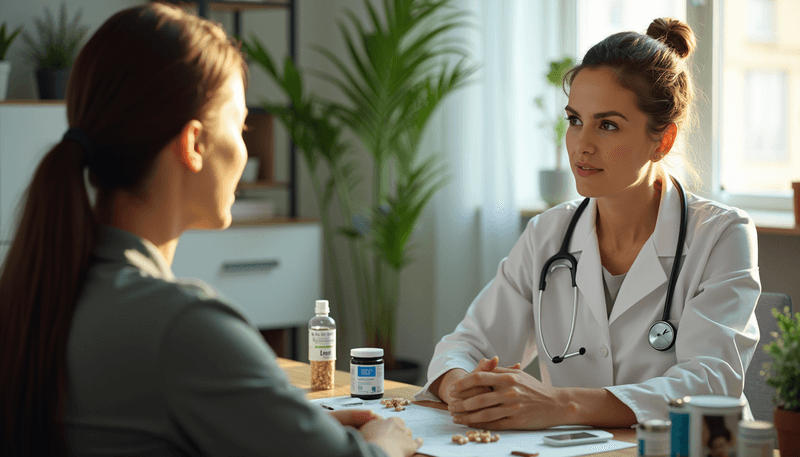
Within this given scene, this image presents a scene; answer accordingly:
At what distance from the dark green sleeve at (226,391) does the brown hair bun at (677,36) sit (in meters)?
1.29

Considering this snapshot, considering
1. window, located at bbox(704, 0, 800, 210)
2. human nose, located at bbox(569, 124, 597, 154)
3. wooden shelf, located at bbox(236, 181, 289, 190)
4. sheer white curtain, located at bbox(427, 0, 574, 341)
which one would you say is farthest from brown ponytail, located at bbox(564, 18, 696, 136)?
wooden shelf, located at bbox(236, 181, 289, 190)

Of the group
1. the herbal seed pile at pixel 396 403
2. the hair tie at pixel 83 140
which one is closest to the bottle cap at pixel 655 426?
the herbal seed pile at pixel 396 403

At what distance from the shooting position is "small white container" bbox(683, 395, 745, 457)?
98 centimetres

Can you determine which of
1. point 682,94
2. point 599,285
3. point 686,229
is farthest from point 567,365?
point 682,94

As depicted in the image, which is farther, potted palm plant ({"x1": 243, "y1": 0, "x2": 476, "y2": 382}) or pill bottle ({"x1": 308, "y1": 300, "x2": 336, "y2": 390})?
potted palm plant ({"x1": 243, "y1": 0, "x2": 476, "y2": 382})

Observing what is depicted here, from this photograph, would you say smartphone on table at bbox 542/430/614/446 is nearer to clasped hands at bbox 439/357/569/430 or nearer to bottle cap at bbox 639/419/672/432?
clasped hands at bbox 439/357/569/430

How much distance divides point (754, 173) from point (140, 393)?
2.57 metres

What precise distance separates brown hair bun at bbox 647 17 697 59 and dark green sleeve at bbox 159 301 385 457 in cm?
129

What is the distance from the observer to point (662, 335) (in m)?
1.66

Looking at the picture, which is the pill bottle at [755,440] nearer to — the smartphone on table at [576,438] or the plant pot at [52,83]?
the smartphone on table at [576,438]

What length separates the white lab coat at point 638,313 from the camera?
153 centimetres

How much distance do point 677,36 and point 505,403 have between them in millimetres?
915

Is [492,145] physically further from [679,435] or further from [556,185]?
[679,435]

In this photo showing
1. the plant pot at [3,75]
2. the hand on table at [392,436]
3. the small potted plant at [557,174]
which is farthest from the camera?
the plant pot at [3,75]
